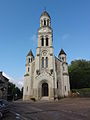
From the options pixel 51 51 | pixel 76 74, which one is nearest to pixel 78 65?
pixel 76 74

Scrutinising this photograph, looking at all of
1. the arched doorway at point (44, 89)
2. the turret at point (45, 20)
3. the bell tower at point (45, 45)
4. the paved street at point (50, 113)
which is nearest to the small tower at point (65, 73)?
the bell tower at point (45, 45)

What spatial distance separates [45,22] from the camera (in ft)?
136

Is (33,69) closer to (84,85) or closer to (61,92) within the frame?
(61,92)

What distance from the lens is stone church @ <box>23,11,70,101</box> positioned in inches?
1284

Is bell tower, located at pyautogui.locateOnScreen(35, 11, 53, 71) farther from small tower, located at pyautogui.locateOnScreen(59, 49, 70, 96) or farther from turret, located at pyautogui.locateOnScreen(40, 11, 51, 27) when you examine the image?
small tower, located at pyautogui.locateOnScreen(59, 49, 70, 96)

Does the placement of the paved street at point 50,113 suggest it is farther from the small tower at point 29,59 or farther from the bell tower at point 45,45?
the small tower at point 29,59

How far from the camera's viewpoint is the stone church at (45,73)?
3262 cm

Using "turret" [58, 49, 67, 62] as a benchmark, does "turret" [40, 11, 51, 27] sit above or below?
above

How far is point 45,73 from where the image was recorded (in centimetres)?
3344

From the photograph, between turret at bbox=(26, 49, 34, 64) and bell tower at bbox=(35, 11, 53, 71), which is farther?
turret at bbox=(26, 49, 34, 64)

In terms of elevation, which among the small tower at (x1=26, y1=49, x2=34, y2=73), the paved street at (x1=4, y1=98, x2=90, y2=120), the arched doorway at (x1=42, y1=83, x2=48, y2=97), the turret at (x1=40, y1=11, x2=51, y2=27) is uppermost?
the turret at (x1=40, y1=11, x2=51, y2=27)

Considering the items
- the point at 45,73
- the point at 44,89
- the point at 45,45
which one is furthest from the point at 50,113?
the point at 45,45

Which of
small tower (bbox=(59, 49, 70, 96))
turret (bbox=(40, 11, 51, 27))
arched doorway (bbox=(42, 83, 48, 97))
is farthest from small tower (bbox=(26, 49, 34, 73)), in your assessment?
turret (bbox=(40, 11, 51, 27))

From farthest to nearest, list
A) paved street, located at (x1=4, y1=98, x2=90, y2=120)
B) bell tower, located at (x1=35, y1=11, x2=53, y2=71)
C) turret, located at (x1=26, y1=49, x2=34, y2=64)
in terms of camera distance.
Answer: turret, located at (x1=26, y1=49, x2=34, y2=64) → bell tower, located at (x1=35, y1=11, x2=53, y2=71) → paved street, located at (x1=4, y1=98, x2=90, y2=120)
